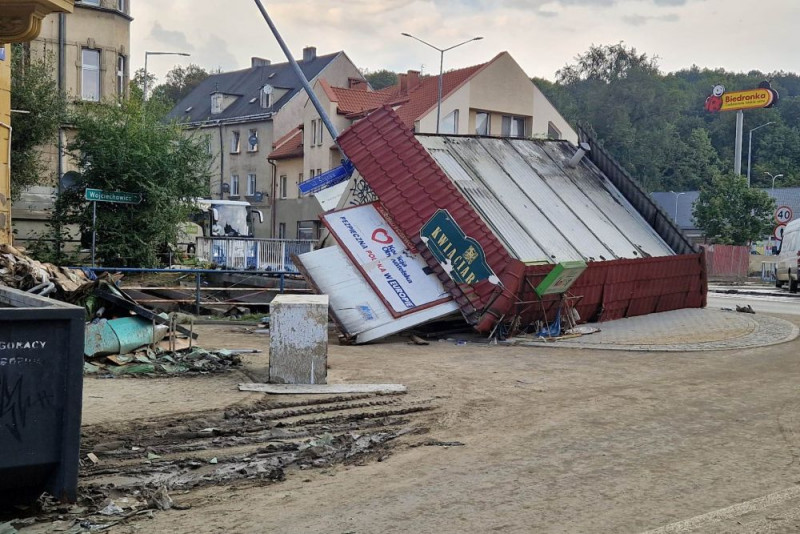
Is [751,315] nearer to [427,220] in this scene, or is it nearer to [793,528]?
[427,220]

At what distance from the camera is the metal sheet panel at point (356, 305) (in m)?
15.4

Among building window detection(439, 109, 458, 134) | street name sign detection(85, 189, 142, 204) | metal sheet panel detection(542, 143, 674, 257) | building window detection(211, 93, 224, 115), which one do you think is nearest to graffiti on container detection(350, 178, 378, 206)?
metal sheet panel detection(542, 143, 674, 257)

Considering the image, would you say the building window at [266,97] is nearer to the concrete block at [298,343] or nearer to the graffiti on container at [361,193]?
the graffiti on container at [361,193]

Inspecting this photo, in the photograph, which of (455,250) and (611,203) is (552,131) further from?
(455,250)

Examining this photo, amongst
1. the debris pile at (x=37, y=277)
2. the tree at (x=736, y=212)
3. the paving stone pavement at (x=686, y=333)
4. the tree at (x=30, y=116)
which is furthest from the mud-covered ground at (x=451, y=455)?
the tree at (x=736, y=212)

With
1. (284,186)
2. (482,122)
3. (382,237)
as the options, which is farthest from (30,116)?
(284,186)

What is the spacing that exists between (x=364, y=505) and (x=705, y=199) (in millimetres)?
49909

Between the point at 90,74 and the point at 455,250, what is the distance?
2438 cm

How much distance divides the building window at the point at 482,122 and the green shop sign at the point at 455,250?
31.9 m

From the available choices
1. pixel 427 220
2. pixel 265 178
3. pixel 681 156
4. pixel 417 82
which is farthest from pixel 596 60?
pixel 427 220

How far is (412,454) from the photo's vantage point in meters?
7.31

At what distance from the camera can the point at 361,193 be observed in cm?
1928

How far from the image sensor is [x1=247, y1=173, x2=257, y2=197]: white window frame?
197ft

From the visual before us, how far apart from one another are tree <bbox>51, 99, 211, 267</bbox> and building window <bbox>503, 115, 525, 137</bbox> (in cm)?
2589
